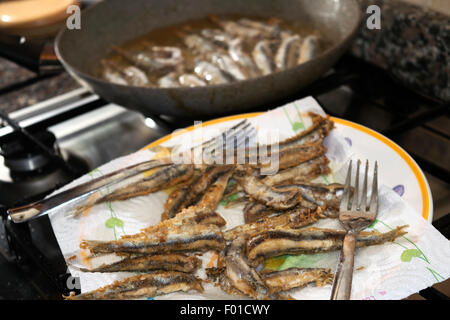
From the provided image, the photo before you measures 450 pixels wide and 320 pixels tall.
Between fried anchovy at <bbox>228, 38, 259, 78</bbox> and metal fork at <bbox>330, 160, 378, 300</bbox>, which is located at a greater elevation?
fried anchovy at <bbox>228, 38, 259, 78</bbox>

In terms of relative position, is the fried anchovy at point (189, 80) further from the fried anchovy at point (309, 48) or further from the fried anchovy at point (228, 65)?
the fried anchovy at point (309, 48)

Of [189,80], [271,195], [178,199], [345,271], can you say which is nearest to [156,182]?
[178,199]

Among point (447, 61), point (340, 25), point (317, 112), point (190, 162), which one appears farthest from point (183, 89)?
point (447, 61)

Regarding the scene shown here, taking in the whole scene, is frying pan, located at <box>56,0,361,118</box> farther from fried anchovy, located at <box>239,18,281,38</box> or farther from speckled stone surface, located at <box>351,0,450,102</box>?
speckled stone surface, located at <box>351,0,450,102</box>

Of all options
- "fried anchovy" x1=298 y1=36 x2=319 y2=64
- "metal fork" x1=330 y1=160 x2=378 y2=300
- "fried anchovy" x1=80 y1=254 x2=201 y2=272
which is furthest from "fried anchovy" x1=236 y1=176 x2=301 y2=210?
"fried anchovy" x1=298 y1=36 x2=319 y2=64

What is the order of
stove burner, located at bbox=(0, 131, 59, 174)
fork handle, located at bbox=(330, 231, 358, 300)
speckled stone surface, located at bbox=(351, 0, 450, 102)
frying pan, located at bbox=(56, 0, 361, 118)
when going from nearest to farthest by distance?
fork handle, located at bbox=(330, 231, 358, 300)
frying pan, located at bbox=(56, 0, 361, 118)
stove burner, located at bbox=(0, 131, 59, 174)
speckled stone surface, located at bbox=(351, 0, 450, 102)

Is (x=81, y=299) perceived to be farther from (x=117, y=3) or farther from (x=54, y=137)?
(x=117, y=3)

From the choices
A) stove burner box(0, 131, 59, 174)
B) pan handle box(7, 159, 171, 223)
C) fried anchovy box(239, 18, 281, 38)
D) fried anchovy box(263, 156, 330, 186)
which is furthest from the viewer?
fried anchovy box(239, 18, 281, 38)
